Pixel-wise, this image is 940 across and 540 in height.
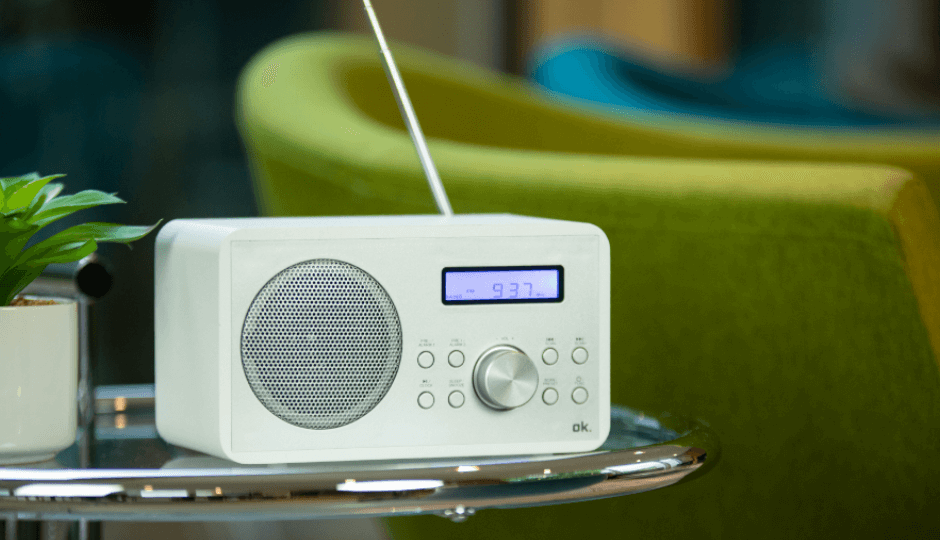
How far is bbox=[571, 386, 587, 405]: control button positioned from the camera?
66 centimetres

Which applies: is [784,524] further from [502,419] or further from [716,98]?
[716,98]

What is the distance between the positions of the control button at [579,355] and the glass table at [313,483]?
57mm

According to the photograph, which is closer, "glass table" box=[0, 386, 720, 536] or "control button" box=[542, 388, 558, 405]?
"glass table" box=[0, 386, 720, 536]

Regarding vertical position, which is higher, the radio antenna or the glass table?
the radio antenna

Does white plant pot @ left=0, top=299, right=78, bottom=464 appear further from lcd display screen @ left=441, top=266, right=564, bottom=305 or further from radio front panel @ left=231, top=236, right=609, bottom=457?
lcd display screen @ left=441, top=266, right=564, bottom=305

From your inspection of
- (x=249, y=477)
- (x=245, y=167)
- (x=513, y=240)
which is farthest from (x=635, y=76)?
(x=249, y=477)

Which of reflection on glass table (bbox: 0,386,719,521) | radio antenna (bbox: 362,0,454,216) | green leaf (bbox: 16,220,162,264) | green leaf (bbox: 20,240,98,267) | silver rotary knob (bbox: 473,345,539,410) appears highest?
radio antenna (bbox: 362,0,454,216)

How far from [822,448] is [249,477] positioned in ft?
1.60

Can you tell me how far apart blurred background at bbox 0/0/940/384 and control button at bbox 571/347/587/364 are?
1409 millimetres

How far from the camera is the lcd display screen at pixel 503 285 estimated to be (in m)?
Answer: 0.64

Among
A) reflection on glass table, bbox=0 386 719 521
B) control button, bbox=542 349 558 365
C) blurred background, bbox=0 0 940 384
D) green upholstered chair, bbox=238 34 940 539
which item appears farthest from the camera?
blurred background, bbox=0 0 940 384

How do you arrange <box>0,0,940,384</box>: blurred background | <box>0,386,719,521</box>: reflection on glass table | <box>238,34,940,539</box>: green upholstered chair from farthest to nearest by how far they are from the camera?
<box>0,0,940,384</box>: blurred background → <box>238,34,940,539</box>: green upholstered chair → <box>0,386,719,521</box>: reflection on glass table

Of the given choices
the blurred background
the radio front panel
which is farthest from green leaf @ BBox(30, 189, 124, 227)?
the blurred background

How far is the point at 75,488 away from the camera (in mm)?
A: 556
